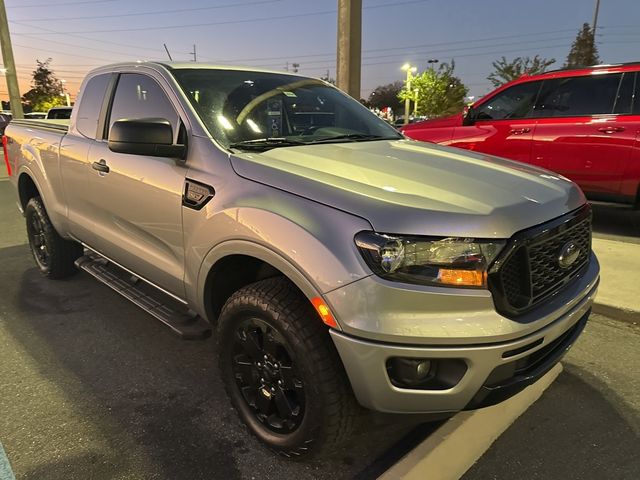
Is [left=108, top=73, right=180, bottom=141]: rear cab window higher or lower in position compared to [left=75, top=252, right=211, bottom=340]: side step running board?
higher

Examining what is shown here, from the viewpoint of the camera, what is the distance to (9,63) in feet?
54.1

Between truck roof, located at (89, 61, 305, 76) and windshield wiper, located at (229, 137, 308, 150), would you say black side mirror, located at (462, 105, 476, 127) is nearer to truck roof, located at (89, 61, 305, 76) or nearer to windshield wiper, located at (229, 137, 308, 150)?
truck roof, located at (89, 61, 305, 76)

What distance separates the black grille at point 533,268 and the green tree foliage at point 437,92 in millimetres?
46347

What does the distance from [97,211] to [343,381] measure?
7.45 ft

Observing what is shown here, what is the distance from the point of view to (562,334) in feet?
7.28

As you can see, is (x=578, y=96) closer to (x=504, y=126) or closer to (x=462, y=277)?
(x=504, y=126)

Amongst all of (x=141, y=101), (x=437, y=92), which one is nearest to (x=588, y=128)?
(x=141, y=101)

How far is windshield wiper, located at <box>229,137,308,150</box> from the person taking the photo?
8.32 feet

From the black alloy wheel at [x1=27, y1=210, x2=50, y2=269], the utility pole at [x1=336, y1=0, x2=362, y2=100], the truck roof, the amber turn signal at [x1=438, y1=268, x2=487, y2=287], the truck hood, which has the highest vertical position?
the utility pole at [x1=336, y1=0, x2=362, y2=100]

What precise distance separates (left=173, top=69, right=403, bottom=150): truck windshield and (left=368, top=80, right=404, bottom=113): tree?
82275 millimetres

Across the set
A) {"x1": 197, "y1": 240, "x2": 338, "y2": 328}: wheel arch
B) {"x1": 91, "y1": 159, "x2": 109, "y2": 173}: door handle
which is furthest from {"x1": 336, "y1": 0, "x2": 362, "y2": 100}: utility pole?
{"x1": 197, "y1": 240, "x2": 338, "y2": 328}: wheel arch

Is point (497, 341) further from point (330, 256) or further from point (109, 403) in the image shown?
point (109, 403)

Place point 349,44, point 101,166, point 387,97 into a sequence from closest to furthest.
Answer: point 101,166 → point 349,44 → point 387,97

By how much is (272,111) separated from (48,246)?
2646 millimetres
